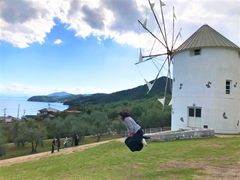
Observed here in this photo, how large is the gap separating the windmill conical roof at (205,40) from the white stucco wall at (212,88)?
0.43 metres

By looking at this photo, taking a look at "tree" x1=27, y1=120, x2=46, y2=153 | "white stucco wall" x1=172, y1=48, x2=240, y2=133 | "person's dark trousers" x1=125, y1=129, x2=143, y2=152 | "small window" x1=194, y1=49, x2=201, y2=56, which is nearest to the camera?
"person's dark trousers" x1=125, y1=129, x2=143, y2=152

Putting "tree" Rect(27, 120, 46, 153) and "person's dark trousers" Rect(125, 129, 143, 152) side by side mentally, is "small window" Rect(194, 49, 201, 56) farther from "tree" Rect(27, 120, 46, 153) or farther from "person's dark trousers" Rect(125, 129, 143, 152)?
"tree" Rect(27, 120, 46, 153)

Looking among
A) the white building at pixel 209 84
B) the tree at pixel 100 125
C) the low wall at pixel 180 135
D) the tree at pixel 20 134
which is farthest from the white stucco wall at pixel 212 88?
the tree at pixel 100 125

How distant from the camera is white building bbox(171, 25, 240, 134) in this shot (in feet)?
93.8

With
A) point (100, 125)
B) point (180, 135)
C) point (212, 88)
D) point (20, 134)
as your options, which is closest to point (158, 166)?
point (180, 135)

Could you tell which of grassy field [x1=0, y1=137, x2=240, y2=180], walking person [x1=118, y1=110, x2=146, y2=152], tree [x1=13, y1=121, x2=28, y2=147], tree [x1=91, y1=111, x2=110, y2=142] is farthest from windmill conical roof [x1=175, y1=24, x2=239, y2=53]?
tree [x1=91, y1=111, x2=110, y2=142]

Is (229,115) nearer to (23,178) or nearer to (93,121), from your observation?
(23,178)

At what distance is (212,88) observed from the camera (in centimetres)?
2856

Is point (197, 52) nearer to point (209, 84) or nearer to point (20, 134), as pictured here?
point (209, 84)

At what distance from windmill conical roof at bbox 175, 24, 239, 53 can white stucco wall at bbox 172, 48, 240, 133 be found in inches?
16.9

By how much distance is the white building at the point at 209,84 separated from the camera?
28594 mm

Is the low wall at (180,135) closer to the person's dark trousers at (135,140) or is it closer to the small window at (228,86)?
the small window at (228,86)

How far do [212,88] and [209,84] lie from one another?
0.42 meters

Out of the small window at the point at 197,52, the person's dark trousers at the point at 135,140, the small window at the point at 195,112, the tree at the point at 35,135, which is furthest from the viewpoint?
the tree at the point at 35,135
